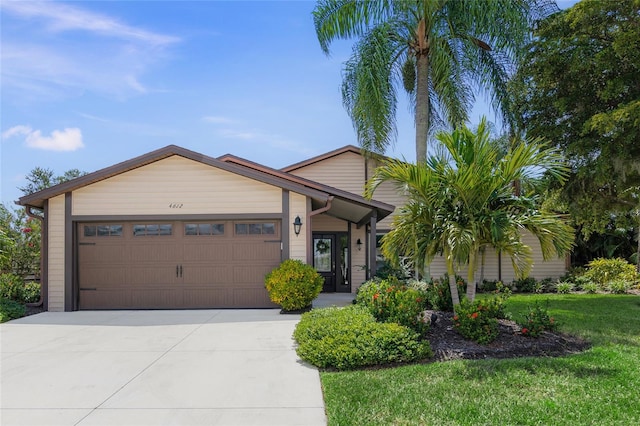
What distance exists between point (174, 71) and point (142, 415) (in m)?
9.45

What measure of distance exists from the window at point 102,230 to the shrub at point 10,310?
2116mm

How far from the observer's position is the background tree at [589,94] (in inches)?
403

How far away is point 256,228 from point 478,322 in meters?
6.10

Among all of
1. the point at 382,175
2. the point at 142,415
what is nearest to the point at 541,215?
the point at 382,175

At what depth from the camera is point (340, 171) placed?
1656 cm

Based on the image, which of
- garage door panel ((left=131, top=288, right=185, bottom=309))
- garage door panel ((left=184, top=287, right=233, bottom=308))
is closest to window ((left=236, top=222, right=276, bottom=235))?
garage door panel ((left=184, top=287, right=233, bottom=308))

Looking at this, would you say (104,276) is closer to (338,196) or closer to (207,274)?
(207,274)

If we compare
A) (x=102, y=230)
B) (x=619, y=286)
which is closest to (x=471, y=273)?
(x=102, y=230)

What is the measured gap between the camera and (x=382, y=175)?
790 centimetres

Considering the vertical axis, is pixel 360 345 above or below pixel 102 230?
below

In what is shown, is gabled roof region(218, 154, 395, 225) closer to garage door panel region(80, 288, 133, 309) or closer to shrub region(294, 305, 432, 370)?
garage door panel region(80, 288, 133, 309)

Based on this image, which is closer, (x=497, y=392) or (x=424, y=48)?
(x=497, y=392)

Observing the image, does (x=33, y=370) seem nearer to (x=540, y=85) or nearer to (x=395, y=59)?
(x=395, y=59)

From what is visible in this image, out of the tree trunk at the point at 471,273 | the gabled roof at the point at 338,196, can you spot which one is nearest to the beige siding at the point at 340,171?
the gabled roof at the point at 338,196
